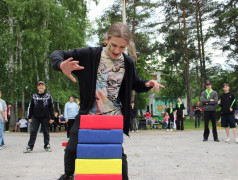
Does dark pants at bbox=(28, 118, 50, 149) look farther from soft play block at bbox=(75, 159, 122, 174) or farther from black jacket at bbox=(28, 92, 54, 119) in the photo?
soft play block at bbox=(75, 159, 122, 174)

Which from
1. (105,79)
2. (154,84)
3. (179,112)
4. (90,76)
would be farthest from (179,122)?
(90,76)

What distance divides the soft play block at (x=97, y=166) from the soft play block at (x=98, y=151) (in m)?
0.05

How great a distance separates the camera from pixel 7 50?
23.5 m

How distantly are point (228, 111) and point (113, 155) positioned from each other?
9.03m

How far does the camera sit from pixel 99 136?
10.8 ft

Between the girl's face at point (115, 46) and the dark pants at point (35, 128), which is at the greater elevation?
the girl's face at point (115, 46)

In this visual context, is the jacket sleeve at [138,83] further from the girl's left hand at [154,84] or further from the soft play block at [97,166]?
the soft play block at [97,166]

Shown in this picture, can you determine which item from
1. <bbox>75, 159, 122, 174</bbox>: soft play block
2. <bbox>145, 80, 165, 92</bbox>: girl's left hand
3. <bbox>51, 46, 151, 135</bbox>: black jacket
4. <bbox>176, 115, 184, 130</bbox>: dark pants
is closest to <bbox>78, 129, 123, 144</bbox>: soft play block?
<bbox>75, 159, 122, 174</bbox>: soft play block

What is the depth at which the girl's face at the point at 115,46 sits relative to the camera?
3.45 metres

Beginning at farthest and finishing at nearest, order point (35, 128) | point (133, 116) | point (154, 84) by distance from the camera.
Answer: point (133, 116) → point (35, 128) → point (154, 84)

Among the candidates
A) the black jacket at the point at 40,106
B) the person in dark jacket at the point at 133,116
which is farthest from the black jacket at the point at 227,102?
the person in dark jacket at the point at 133,116

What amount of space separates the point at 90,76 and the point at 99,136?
2.48 ft

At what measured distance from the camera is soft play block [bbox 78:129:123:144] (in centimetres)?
330

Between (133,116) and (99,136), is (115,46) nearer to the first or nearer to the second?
(99,136)
